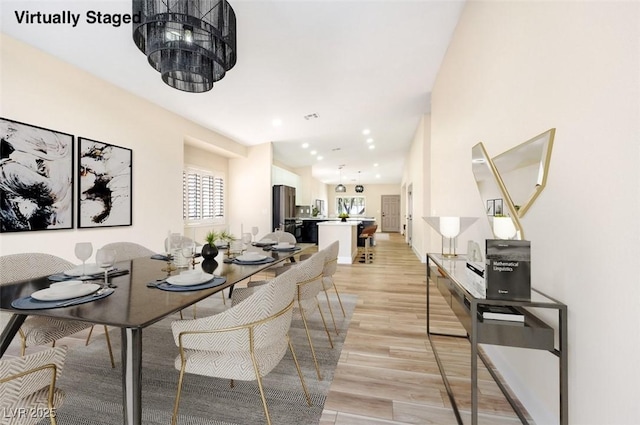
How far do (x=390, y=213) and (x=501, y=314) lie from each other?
46.8ft

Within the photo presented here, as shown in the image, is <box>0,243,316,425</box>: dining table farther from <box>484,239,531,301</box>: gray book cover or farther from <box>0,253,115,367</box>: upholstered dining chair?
<box>484,239,531,301</box>: gray book cover

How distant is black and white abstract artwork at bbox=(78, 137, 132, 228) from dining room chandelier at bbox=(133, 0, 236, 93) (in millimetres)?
1925

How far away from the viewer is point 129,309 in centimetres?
116

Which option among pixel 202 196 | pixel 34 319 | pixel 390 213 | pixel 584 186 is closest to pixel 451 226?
pixel 584 186

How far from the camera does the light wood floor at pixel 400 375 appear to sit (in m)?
1.54

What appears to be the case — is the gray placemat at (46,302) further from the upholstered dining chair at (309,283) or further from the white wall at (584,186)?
the white wall at (584,186)

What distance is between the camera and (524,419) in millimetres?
1451

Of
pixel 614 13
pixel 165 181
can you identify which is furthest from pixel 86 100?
pixel 614 13

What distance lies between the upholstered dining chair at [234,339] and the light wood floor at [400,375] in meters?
0.58

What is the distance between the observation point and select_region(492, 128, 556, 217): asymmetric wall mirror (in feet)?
4.53

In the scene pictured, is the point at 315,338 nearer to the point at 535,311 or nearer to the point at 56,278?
the point at 535,311

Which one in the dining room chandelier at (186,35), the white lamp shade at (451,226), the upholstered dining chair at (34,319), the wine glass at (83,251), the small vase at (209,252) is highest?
the dining room chandelier at (186,35)

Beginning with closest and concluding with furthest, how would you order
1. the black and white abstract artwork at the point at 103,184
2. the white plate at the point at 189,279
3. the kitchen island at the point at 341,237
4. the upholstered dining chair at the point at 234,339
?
the upholstered dining chair at the point at 234,339
the white plate at the point at 189,279
the black and white abstract artwork at the point at 103,184
the kitchen island at the point at 341,237

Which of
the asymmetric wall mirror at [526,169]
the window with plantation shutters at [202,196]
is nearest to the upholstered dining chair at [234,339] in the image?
the asymmetric wall mirror at [526,169]
